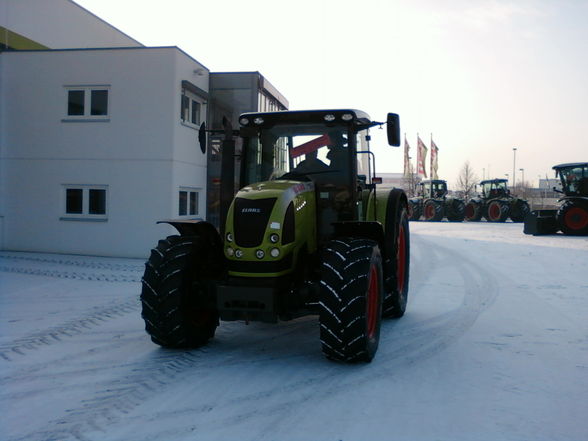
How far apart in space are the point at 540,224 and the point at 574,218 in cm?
118

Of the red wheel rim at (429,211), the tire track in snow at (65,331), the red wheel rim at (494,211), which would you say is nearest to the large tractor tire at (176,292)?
the tire track in snow at (65,331)

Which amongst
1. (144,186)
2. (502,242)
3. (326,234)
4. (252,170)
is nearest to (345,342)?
(326,234)

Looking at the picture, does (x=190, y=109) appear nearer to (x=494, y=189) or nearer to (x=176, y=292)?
(x=176, y=292)

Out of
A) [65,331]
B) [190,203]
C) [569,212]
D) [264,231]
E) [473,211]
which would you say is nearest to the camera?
[264,231]

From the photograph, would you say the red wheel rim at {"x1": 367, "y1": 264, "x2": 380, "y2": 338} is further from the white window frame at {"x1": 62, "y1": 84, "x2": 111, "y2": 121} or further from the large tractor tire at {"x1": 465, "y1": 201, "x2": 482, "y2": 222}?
the large tractor tire at {"x1": 465, "y1": 201, "x2": 482, "y2": 222}

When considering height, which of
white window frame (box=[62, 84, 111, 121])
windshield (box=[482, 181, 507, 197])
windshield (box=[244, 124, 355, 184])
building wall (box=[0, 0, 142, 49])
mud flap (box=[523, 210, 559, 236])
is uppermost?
building wall (box=[0, 0, 142, 49])

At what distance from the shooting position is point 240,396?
162 inches

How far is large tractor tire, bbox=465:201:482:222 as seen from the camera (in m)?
31.0

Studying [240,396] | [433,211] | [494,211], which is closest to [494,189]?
[494,211]

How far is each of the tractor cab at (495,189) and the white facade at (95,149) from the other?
2244 cm

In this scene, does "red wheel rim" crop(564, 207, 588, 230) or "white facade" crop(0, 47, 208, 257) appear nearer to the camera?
"white facade" crop(0, 47, 208, 257)

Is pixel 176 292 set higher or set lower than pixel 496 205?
lower

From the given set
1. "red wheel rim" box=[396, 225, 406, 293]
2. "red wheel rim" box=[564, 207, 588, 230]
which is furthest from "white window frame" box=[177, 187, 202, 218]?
"red wheel rim" box=[564, 207, 588, 230]

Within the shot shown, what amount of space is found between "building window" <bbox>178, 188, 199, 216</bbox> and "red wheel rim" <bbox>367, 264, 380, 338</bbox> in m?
8.58
